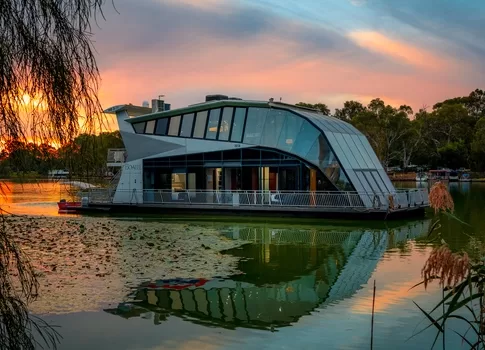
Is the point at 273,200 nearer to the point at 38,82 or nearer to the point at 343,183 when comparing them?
the point at 343,183

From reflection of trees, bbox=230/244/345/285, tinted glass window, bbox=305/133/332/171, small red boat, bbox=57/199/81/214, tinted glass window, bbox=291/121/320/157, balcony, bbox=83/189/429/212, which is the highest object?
tinted glass window, bbox=291/121/320/157

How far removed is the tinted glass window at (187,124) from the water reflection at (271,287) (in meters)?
12.7

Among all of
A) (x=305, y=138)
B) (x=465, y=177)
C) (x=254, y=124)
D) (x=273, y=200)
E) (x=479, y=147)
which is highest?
(x=479, y=147)

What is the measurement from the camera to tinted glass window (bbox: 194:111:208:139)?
30.2 meters

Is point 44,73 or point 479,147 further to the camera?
point 479,147

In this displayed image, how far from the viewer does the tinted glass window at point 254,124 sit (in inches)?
1128

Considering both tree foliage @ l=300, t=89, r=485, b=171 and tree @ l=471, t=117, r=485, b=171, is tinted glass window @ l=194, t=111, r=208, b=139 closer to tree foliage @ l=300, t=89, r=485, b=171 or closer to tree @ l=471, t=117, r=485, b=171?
tree foliage @ l=300, t=89, r=485, b=171

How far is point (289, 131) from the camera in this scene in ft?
91.6

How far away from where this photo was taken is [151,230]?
71.3 feet

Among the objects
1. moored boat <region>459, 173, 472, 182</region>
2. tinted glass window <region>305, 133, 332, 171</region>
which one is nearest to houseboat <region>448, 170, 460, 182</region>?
moored boat <region>459, 173, 472, 182</region>

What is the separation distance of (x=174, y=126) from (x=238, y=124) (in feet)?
13.2

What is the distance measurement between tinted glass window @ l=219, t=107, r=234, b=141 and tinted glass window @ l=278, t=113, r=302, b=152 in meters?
3.16

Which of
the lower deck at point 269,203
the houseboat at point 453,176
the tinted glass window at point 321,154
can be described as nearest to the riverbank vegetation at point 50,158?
the lower deck at point 269,203

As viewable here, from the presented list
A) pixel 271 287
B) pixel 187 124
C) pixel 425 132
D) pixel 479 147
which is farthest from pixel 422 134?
pixel 271 287
